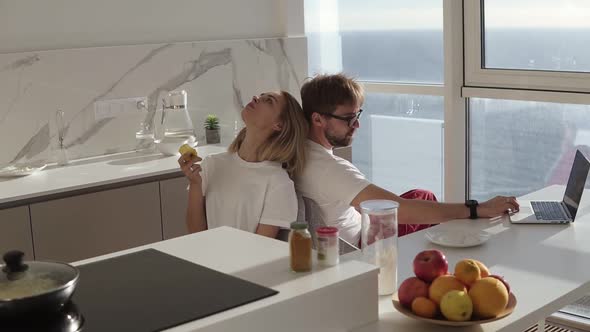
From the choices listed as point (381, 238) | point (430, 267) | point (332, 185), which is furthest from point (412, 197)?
point (430, 267)

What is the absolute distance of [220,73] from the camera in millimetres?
4457

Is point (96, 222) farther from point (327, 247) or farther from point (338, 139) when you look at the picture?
point (327, 247)

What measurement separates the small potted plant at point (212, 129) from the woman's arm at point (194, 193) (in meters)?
1.45

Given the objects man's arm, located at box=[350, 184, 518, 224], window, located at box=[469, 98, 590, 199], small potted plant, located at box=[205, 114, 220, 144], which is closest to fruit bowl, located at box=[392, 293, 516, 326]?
man's arm, located at box=[350, 184, 518, 224]

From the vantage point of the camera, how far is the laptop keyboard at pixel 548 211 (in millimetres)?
2803

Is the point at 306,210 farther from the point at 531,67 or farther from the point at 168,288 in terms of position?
the point at 531,67

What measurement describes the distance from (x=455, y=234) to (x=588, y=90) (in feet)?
5.48

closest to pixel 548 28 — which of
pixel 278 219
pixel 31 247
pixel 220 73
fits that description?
pixel 220 73

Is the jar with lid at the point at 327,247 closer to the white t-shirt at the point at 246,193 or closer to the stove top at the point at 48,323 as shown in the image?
the stove top at the point at 48,323

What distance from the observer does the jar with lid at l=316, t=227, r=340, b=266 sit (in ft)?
6.20

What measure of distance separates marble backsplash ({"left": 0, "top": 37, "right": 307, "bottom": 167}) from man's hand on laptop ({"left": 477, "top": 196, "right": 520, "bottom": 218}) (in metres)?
1.94

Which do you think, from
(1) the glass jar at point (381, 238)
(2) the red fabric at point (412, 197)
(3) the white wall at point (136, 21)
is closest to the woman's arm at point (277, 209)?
(2) the red fabric at point (412, 197)

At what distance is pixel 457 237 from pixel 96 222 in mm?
1613

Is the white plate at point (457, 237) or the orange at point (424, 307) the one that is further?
the white plate at point (457, 237)
